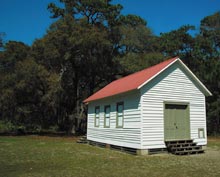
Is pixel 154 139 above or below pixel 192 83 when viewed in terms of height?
below

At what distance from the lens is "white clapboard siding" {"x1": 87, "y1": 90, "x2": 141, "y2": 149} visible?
45.4 feet

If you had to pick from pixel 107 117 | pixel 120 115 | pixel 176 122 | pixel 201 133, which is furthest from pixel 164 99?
pixel 107 117

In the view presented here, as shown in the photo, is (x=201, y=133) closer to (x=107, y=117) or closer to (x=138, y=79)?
(x=138, y=79)

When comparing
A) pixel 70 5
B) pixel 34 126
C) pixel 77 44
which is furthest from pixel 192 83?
pixel 34 126

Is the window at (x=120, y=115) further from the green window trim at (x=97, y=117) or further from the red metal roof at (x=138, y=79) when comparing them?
the green window trim at (x=97, y=117)

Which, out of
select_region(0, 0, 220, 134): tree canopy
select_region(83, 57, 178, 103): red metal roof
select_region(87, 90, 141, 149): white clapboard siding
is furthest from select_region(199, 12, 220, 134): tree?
select_region(87, 90, 141, 149): white clapboard siding

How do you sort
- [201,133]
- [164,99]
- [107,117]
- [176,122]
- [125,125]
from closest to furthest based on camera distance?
[164,99] → [176,122] → [125,125] → [201,133] → [107,117]

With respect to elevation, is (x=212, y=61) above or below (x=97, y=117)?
above

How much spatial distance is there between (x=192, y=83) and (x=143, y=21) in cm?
2142

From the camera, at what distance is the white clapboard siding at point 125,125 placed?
13851 mm

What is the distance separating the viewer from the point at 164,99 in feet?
47.4

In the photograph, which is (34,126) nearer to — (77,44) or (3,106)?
(3,106)

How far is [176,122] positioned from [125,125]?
116 inches

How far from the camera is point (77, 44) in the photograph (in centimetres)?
2659
